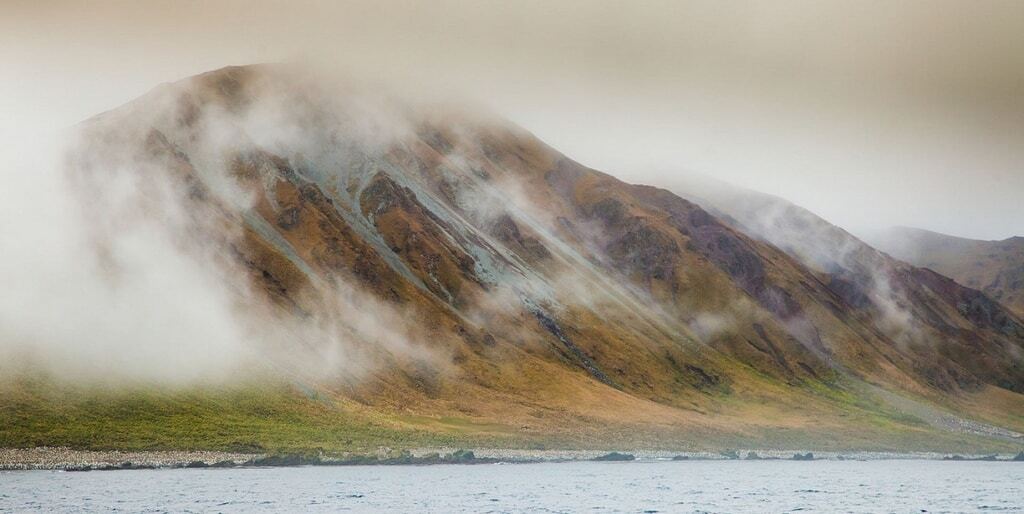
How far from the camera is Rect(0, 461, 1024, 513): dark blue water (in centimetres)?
8731

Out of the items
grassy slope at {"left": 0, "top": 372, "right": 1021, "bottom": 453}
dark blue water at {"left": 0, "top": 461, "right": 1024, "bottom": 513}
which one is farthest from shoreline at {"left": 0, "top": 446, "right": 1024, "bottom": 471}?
dark blue water at {"left": 0, "top": 461, "right": 1024, "bottom": 513}

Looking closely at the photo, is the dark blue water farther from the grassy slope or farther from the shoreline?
the grassy slope

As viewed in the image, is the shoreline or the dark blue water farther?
the shoreline

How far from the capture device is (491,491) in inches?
4254

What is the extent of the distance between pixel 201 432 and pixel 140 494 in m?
67.7

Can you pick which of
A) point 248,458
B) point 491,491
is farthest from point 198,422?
point 491,491

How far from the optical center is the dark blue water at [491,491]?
8731cm

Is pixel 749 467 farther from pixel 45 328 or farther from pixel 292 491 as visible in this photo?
pixel 45 328

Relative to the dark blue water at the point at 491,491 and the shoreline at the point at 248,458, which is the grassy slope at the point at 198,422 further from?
the dark blue water at the point at 491,491

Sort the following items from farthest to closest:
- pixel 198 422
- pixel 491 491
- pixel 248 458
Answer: pixel 198 422 < pixel 248 458 < pixel 491 491

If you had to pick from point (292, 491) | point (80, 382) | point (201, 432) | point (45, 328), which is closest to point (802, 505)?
point (292, 491)

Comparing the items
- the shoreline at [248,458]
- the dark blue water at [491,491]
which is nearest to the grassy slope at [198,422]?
the shoreline at [248,458]

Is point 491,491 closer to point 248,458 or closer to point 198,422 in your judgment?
point 248,458

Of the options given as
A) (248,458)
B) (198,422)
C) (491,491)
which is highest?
(198,422)
